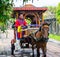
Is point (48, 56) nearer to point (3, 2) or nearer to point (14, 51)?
point (14, 51)

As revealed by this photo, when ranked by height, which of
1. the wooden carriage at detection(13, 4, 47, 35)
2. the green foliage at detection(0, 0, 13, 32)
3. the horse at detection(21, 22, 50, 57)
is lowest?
the horse at detection(21, 22, 50, 57)

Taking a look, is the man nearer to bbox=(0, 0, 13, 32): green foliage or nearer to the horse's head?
bbox=(0, 0, 13, 32): green foliage

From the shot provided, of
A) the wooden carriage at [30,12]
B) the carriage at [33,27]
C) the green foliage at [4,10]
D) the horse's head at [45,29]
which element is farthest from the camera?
the wooden carriage at [30,12]

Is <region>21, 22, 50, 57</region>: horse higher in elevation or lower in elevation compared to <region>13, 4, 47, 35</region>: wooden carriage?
lower

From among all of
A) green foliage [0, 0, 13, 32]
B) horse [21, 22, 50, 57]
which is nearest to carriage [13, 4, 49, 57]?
horse [21, 22, 50, 57]

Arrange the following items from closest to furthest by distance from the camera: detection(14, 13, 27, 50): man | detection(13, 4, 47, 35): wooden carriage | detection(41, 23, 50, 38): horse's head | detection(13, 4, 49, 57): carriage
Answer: detection(41, 23, 50, 38): horse's head, detection(13, 4, 49, 57): carriage, detection(14, 13, 27, 50): man, detection(13, 4, 47, 35): wooden carriage

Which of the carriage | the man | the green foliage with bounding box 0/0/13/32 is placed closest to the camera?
the green foliage with bounding box 0/0/13/32

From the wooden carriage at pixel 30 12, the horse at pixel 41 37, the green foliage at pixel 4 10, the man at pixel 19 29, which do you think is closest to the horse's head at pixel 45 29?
the horse at pixel 41 37

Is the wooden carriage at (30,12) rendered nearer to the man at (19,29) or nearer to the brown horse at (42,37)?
the man at (19,29)

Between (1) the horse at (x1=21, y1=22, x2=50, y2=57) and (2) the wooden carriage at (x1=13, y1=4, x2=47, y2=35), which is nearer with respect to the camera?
(1) the horse at (x1=21, y1=22, x2=50, y2=57)

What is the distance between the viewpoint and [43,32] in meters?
12.7

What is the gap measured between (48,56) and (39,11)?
2.92 meters

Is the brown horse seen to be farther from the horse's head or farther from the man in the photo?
the man

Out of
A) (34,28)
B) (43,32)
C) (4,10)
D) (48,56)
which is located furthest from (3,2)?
(48,56)
